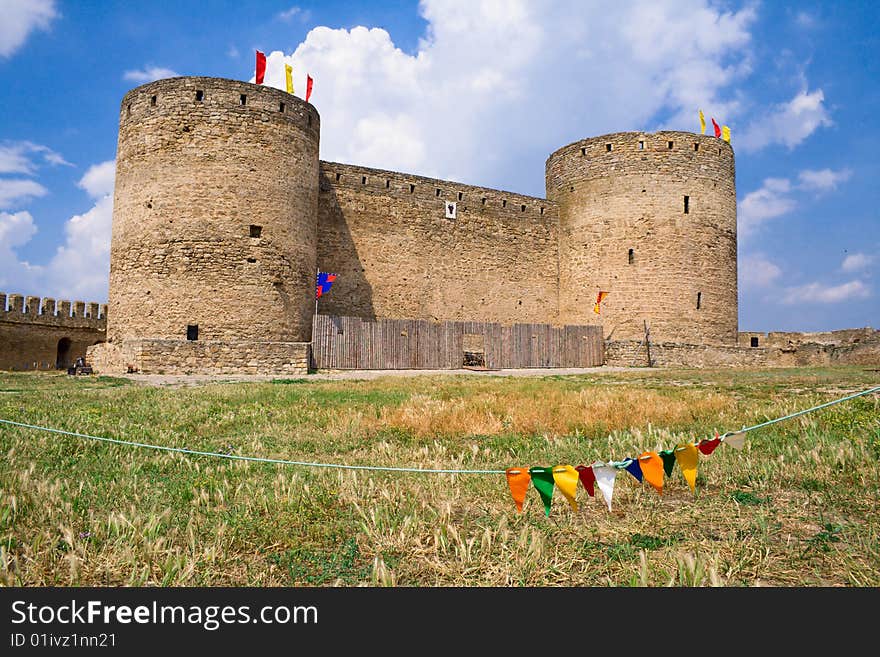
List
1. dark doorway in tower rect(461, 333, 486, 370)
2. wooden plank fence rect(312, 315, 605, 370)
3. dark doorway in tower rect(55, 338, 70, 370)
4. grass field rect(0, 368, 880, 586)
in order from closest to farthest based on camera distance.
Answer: grass field rect(0, 368, 880, 586) < wooden plank fence rect(312, 315, 605, 370) < dark doorway in tower rect(461, 333, 486, 370) < dark doorway in tower rect(55, 338, 70, 370)

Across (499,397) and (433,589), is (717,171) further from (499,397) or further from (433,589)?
(433,589)

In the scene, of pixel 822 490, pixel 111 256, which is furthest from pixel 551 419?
pixel 111 256

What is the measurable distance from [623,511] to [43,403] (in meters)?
6.84

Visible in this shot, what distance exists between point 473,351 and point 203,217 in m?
9.71

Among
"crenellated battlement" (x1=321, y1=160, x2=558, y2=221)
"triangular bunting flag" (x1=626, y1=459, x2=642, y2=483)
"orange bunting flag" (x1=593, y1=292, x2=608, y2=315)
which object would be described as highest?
"crenellated battlement" (x1=321, y1=160, x2=558, y2=221)

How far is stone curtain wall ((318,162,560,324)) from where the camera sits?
68.7ft

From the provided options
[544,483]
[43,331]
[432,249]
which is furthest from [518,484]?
[43,331]

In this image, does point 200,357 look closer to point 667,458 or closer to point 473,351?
point 473,351

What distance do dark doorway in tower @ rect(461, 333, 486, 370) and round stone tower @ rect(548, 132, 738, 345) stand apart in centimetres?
563

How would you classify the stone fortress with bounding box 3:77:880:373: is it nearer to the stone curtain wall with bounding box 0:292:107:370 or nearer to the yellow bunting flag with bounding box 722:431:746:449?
the stone curtain wall with bounding box 0:292:107:370

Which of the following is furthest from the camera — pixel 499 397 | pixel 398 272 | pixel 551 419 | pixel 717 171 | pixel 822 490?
pixel 717 171

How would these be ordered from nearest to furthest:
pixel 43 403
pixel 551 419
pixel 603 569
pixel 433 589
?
pixel 433 589 < pixel 603 569 < pixel 551 419 < pixel 43 403

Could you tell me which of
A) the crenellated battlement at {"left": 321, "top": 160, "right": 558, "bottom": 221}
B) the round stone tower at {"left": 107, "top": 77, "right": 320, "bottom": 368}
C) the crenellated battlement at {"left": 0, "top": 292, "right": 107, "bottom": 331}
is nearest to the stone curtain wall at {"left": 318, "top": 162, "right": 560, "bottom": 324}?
the crenellated battlement at {"left": 321, "top": 160, "right": 558, "bottom": 221}

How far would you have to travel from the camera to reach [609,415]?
556 cm
